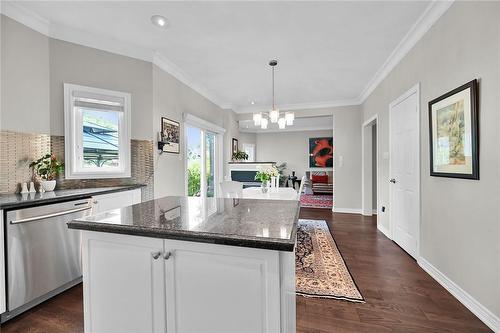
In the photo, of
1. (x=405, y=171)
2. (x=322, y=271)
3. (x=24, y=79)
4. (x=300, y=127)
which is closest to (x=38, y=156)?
(x=24, y=79)

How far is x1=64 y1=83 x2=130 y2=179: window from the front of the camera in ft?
8.78

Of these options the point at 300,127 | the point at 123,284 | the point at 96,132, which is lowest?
the point at 123,284

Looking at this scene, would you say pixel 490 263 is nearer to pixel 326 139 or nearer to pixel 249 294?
pixel 249 294

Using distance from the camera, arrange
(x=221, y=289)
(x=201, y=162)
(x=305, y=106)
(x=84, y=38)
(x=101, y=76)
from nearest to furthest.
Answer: (x=221, y=289) → (x=84, y=38) → (x=101, y=76) → (x=201, y=162) → (x=305, y=106)

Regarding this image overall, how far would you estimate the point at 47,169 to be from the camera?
92.8 inches

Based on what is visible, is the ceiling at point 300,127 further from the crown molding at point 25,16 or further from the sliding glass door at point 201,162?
the crown molding at point 25,16

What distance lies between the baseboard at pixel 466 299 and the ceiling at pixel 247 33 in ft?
8.48

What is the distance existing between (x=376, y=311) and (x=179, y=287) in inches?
65.0

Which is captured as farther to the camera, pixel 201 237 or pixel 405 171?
pixel 405 171

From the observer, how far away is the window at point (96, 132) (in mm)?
2676

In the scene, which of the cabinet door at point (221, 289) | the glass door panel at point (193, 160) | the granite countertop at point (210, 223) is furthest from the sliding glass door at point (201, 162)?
the cabinet door at point (221, 289)

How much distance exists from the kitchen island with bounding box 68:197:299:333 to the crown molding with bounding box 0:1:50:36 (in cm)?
244

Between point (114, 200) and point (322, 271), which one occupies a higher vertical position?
point (114, 200)

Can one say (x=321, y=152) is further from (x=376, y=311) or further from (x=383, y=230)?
(x=376, y=311)
